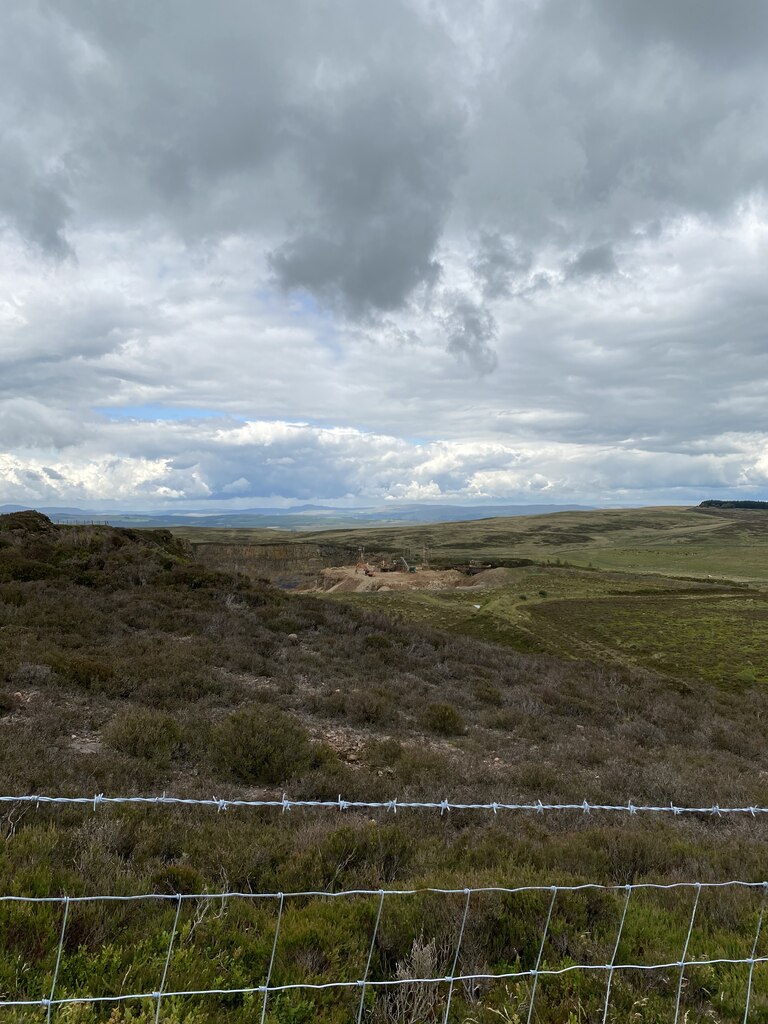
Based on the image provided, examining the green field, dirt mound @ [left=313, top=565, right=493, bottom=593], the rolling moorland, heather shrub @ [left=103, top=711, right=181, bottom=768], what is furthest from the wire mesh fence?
dirt mound @ [left=313, top=565, right=493, bottom=593]

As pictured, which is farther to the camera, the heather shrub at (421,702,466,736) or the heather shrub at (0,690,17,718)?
the heather shrub at (421,702,466,736)

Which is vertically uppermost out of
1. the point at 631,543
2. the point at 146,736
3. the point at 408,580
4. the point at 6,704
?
the point at 6,704

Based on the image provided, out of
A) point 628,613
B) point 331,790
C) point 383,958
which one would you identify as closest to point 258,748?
point 331,790

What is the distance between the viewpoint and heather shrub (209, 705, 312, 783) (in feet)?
27.3

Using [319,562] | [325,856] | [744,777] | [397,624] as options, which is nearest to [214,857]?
[325,856]

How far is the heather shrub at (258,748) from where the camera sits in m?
8.31

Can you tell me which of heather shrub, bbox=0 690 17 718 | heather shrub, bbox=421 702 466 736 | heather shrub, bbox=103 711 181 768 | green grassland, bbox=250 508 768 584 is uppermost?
heather shrub, bbox=0 690 17 718

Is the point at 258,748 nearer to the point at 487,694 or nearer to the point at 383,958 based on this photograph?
the point at 383,958

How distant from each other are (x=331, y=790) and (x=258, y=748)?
140cm

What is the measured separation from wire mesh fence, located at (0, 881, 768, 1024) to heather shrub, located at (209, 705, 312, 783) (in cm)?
367

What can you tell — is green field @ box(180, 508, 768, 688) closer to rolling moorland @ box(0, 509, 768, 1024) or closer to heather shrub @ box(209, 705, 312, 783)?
rolling moorland @ box(0, 509, 768, 1024)

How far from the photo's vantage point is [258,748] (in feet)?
28.2

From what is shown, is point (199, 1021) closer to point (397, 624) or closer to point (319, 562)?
point (397, 624)

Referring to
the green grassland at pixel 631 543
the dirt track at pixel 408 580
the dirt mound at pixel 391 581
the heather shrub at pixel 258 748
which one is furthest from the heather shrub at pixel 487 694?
the green grassland at pixel 631 543
